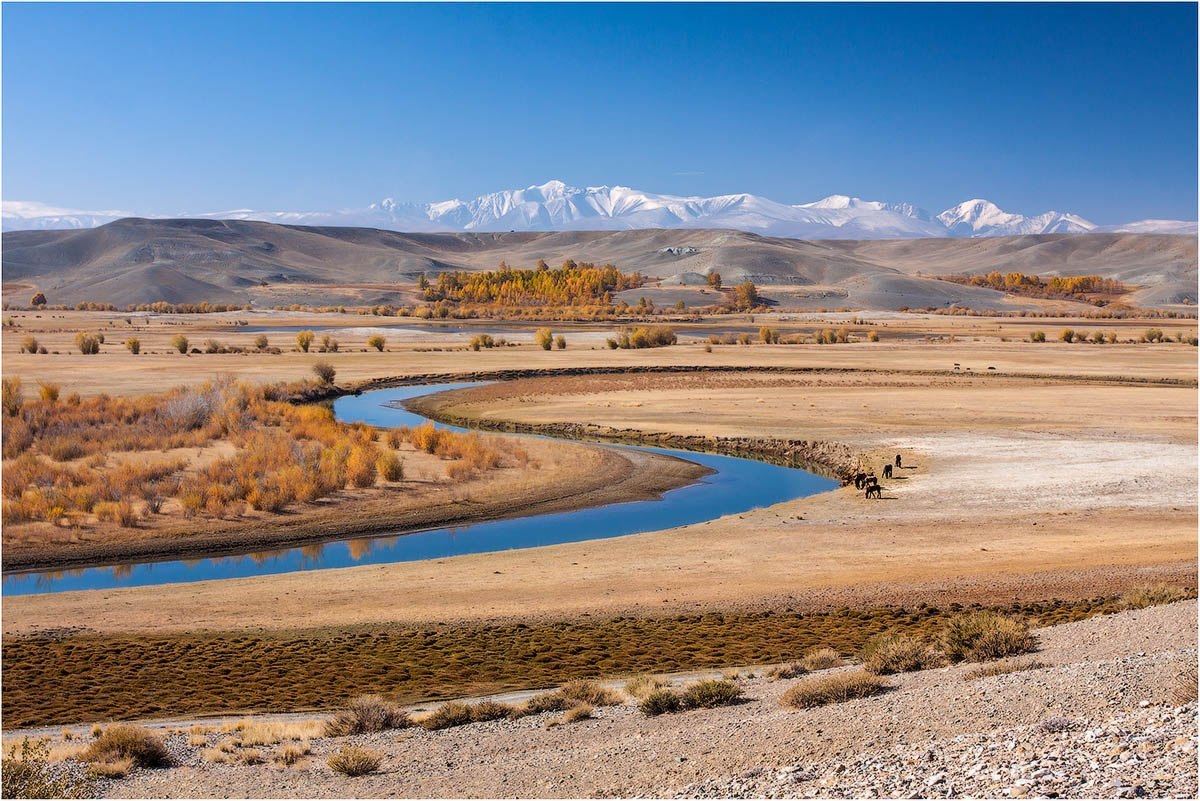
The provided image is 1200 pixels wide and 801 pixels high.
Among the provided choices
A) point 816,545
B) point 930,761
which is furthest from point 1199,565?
point 930,761

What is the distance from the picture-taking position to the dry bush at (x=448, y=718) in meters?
12.9

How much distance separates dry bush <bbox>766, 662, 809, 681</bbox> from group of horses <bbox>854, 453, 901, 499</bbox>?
1382 cm

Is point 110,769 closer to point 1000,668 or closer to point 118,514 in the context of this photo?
point 1000,668

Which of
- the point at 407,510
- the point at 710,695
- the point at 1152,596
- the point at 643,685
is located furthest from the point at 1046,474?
the point at 710,695

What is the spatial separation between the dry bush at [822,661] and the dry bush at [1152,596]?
5.57m

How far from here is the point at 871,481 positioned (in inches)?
1113

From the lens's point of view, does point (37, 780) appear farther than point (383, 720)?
No

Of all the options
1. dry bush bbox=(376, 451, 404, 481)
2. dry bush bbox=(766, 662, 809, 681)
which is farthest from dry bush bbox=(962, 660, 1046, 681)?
dry bush bbox=(376, 451, 404, 481)

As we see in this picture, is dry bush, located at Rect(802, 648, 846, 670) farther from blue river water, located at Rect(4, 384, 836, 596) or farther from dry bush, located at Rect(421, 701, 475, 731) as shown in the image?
blue river water, located at Rect(4, 384, 836, 596)

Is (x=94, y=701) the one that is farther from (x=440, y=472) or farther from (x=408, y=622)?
(x=440, y=472)

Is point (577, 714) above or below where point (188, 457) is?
below

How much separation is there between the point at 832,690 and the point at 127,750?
778 cm

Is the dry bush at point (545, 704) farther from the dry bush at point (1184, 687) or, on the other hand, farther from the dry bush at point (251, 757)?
the dry bush at point (1184, 687)

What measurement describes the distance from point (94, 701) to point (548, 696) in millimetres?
6012
